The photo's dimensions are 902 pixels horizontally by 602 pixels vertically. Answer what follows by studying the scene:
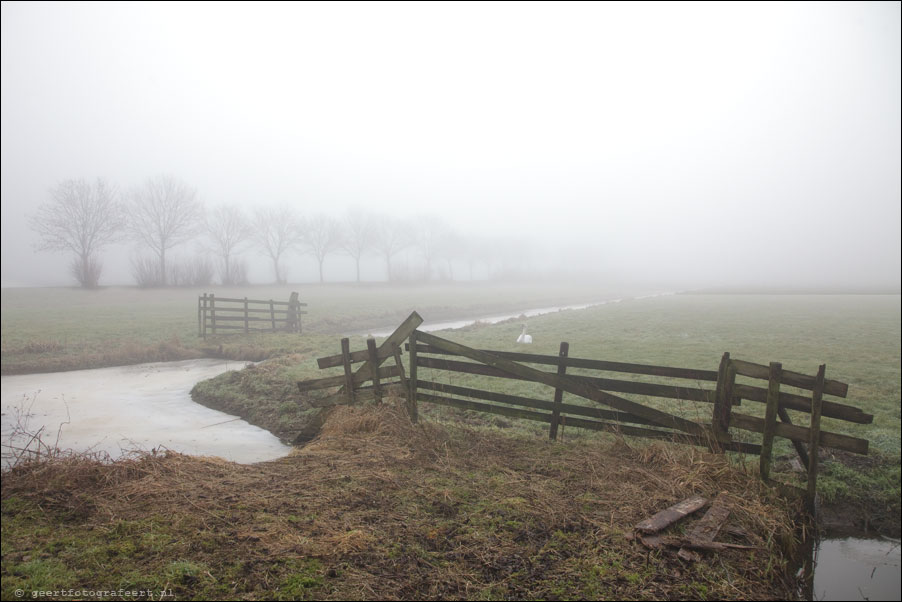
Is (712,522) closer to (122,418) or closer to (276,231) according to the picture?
(122,418)

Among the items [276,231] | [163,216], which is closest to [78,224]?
[163,216]

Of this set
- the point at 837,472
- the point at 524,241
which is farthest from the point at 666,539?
the point at 524,241

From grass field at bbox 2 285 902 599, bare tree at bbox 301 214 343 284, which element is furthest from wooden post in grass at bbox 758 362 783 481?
bare tree at bbox 301 214 343 284

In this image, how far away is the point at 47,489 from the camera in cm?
576

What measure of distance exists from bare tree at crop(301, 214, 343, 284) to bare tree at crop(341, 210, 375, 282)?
208 cm

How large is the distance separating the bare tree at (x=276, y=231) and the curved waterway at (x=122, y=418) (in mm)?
59621

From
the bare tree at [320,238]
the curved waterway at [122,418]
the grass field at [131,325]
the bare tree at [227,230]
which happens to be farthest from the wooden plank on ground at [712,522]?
the bare tree at [320,238]

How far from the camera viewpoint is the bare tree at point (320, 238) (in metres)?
86.5

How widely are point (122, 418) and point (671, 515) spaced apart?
12903mm

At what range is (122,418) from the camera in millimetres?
11961

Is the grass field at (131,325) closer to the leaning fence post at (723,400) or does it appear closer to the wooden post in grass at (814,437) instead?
the leaning fence post at (723,400)

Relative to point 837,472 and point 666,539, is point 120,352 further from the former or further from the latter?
point 837,472

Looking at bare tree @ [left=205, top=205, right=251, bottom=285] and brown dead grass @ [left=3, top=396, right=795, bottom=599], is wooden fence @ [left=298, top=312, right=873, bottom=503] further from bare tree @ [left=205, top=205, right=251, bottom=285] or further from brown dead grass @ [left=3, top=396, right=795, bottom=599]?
bare tree @ [left=205, top=205, right=251, bottom=285]

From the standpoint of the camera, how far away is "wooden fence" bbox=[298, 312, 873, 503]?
598cm
